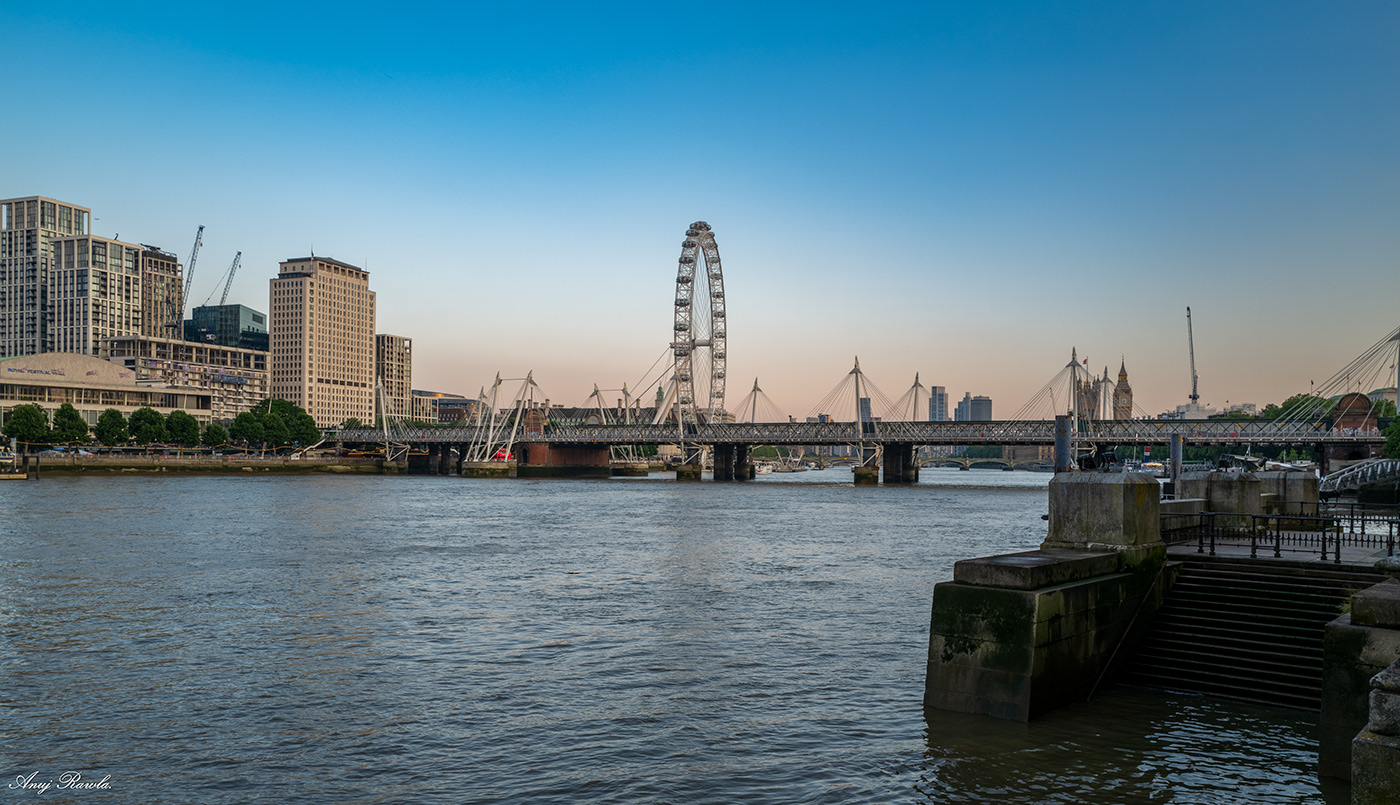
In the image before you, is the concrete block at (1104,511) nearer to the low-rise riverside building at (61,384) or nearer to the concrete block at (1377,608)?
the concrete block at (1377,608)

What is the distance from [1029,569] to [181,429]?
184179 millimetres

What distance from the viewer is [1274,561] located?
66.7ft

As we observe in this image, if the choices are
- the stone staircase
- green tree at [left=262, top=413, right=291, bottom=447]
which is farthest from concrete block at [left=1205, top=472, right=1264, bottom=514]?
green tree at [left=262, top=413, right=291, bottom=447]

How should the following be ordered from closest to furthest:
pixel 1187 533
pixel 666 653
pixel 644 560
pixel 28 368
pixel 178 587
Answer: pixel 666 653 < pixel 1187 533 < pixel 178 587 < pixel 644 560 < pixel 28 368

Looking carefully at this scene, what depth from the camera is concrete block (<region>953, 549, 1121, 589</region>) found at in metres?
16.8

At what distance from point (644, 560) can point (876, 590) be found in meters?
12.5

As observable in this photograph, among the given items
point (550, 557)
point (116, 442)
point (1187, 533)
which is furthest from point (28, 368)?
point (1187, 533)

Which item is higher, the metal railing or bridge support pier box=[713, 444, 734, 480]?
the metal railing

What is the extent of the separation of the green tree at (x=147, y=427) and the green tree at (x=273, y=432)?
2439 cm

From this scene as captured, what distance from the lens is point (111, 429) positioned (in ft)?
538

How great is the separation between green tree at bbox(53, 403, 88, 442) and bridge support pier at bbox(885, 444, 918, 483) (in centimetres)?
12846

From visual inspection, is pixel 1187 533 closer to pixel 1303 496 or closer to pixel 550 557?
pixel 1303 496

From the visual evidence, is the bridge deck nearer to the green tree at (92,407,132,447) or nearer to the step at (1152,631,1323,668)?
the green tree at (92,407,132,447)

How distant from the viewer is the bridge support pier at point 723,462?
157 metres
